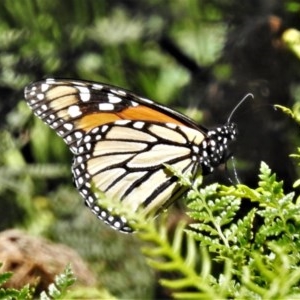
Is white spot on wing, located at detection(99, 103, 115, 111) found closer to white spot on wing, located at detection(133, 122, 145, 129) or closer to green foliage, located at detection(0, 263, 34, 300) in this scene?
white spot on wing, located at detection(133, 122, 145, 129)

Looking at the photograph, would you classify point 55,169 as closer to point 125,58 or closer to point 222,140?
point 125,58

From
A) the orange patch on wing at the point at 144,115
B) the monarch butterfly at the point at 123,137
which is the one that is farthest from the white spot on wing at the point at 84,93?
the orange patch on wing at the point at 144,115

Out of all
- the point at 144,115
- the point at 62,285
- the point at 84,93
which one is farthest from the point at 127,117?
the point at 62,285

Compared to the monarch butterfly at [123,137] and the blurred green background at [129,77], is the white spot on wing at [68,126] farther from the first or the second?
the blurred green background at [129,77]

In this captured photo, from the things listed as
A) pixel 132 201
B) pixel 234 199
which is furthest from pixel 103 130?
pixel 234 199

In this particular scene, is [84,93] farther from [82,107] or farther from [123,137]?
[123,137]

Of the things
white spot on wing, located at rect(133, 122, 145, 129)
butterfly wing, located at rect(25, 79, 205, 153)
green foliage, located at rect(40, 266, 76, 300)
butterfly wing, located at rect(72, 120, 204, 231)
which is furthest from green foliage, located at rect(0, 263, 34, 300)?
white spot on wing, located at rect(133, 122, 145, 129)
